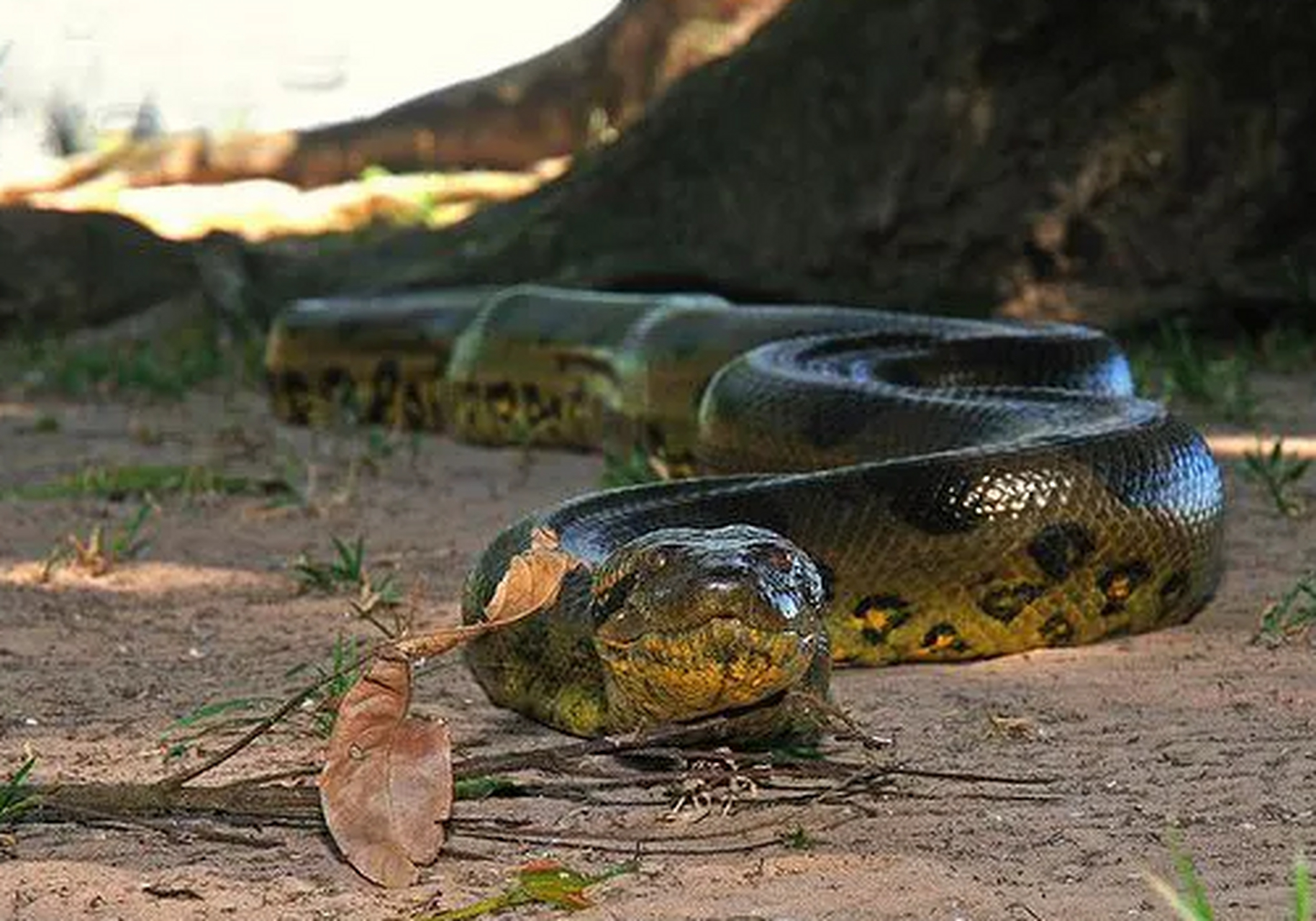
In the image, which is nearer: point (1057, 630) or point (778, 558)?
point (778, 558)

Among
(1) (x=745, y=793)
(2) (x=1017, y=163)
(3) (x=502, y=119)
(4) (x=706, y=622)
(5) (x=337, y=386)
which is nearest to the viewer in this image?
(4) (x=706, y=622)

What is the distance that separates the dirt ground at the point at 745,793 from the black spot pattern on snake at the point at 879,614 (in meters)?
0.09

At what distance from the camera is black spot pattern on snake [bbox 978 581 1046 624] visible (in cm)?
498

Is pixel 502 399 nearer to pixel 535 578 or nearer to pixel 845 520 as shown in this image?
pixel 845 520

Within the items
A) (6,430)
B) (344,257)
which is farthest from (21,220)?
(6,430)

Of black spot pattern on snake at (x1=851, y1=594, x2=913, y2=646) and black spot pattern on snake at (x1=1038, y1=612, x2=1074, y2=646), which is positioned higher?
black spot pattern on snake at (x1=851, y1=594, x2=913, y2=646)

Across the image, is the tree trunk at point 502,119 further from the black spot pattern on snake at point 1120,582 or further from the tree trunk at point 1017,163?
the black spot pattern on snake at point 1120,582

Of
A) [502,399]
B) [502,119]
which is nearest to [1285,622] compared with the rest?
[502,399]

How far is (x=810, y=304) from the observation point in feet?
34.2

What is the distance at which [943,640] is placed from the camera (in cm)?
498

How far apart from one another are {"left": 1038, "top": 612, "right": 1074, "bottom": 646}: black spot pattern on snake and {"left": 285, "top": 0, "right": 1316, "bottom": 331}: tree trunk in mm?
5299

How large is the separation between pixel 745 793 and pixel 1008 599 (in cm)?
135

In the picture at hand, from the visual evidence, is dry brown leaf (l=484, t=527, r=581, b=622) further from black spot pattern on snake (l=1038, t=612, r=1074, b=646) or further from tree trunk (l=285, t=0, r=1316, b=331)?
tree trunk (l=285, t=0, r=1316, b=331)

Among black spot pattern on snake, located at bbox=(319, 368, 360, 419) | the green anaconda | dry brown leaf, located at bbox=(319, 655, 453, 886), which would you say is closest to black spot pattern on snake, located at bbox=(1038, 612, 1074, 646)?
the green anaconda
